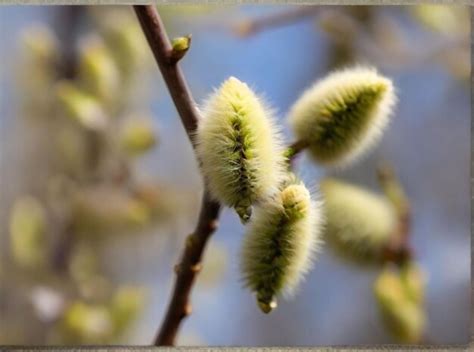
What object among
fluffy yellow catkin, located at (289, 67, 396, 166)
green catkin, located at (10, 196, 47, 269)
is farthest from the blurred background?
fluffy yellow catkin, located at (289, 67, 396, 166)

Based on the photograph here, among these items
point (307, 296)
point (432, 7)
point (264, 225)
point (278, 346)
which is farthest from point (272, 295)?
point (307, 296)

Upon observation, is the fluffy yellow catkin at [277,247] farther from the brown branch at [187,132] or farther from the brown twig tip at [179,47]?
the brown twig tip at [179,47]

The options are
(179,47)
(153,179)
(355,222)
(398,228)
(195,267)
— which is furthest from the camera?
(153,179)

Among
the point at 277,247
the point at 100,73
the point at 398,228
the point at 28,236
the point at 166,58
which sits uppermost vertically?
the point at 166,58

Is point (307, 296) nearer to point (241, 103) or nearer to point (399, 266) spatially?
point (399, 266)

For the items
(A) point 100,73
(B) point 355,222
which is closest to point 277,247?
(B) point 355,222

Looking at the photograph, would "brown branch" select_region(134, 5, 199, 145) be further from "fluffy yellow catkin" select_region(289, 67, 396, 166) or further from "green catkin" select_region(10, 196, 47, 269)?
"green catkin" select_region(10, 196, 47, 269)

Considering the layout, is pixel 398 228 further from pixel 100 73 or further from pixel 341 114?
pixel 100 73
